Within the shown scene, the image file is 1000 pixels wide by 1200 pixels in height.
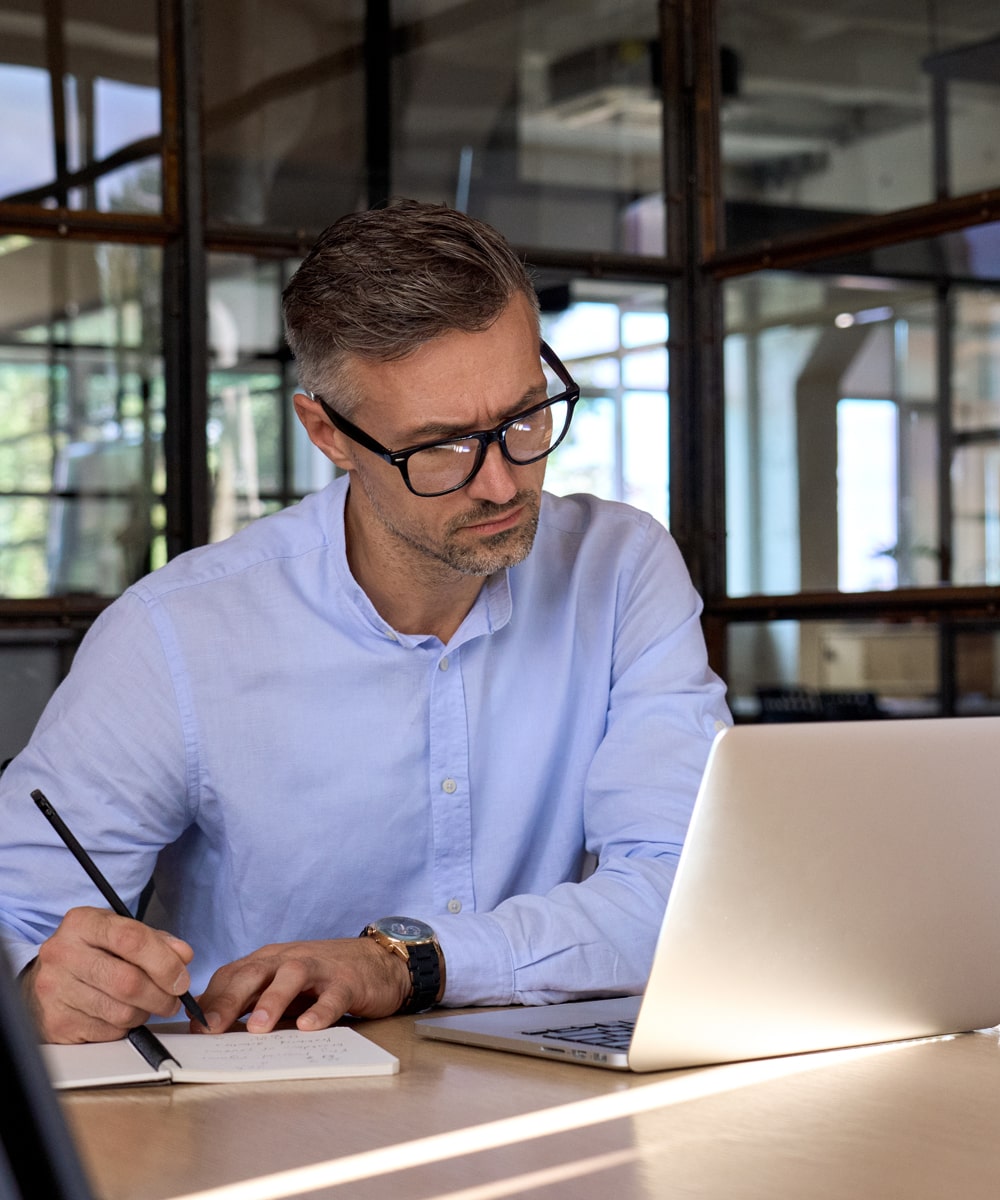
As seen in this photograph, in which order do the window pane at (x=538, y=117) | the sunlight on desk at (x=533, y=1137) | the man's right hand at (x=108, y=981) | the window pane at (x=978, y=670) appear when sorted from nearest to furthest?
the sunlight on desk at (x=533, y=1137) → the man's right hand at (x=108, y=981) → the window pane at (x=978, y=670) → the window pane at (x=538, y=117)

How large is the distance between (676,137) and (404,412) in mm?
1957

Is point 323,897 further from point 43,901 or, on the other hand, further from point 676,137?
point 676,137

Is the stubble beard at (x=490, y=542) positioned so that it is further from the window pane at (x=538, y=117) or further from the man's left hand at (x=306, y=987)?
the window pane at (x=538, y=117)

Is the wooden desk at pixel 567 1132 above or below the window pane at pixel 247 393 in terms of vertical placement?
below

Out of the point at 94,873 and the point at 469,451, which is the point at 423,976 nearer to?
the point at 94,873

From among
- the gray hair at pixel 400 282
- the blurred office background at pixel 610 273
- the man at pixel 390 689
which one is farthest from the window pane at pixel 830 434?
the gray hair at pixel 400 282

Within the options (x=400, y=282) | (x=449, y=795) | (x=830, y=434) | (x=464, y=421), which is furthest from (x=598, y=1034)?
(x=830, y=434)

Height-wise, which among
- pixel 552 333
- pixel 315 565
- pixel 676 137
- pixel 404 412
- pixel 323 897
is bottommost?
pixel 323 897

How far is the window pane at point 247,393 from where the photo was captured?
3.12 metres

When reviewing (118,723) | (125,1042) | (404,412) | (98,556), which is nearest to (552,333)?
(98,556)

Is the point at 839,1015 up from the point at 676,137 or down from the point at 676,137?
down

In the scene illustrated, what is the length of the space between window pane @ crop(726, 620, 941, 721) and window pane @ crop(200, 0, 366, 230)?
127 cm

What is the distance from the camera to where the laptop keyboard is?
1.14 meters

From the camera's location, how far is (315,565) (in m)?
1.81
